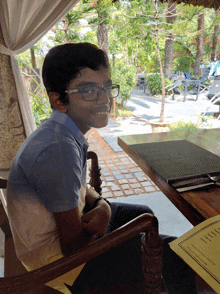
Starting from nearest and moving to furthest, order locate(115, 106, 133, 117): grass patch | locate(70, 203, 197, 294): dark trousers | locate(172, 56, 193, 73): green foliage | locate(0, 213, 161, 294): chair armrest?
locate(0, 213, 161, 294): chair armrest, locate(70, 203, 197, 294): dark trousers, locate(115, 106, 133, 117): grass patch, locate(172, 56, 193, 73): green foliage

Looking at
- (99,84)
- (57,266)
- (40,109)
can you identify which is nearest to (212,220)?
(57,266)

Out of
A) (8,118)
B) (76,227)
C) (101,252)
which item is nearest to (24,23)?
(8,118)

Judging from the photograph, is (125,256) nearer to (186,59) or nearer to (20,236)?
(20,236)

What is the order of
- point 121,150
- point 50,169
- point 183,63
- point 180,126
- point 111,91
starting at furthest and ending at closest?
point 183,63 → point 180,126 → point 121,150 → point 111,91 → point 50,169

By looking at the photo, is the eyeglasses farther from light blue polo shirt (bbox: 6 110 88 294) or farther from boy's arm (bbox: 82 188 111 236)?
boy's arm (bbox: 82 188 111 236)

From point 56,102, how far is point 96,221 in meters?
0.46

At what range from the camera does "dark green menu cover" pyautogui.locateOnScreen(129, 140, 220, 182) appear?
931mm

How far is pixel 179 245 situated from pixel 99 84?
0.59 metres

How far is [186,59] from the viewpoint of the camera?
44.1 feet

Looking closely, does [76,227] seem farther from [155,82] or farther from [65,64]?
[155,82]

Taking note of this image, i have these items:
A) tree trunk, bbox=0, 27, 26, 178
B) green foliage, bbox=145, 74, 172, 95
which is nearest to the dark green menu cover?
tree trunk, bbox=0, 27, 26, 178

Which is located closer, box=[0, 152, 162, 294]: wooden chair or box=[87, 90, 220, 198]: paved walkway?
box=[0, 152, 162, 294]: wooden chair

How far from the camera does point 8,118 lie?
1.97 metres

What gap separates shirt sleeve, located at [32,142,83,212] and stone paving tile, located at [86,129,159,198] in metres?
1.75
